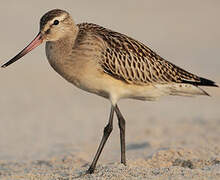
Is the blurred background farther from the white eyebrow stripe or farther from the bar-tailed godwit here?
the white eyebrow stripe

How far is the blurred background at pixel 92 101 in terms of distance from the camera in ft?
42.8

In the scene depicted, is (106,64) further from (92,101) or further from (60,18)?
(92,101)

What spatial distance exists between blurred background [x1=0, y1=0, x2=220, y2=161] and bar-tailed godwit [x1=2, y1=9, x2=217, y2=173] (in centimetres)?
189

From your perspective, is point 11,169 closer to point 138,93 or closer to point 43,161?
point 43,161

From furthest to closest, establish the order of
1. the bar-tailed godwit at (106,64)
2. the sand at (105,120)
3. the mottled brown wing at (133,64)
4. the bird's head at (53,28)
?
the sand at (105,120), the mottled brown wing at (133,64), the bird's head at (53,28), the bar-tailed godwit at (106,64)

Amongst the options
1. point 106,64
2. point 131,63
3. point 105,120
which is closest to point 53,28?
point 106,64

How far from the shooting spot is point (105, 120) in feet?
49.9

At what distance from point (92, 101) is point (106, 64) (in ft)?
26.2

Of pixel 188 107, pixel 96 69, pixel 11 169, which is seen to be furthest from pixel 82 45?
pixel 188 107

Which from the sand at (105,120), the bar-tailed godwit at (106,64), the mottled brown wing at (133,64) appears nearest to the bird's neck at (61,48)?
the bar-tailed godwit at (106,64)

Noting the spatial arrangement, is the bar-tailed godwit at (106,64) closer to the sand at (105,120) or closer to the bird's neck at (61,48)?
the bird's neck at (61,48)

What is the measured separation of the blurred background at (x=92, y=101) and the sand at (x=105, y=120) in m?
0.02

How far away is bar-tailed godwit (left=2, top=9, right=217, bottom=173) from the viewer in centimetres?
914

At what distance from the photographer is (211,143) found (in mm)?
12094
